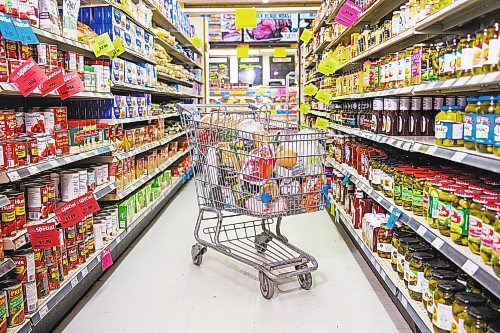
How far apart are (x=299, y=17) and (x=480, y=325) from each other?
1018 centimetres

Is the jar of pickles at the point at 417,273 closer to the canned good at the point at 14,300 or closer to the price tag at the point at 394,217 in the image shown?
the price tag at the point at 394,217

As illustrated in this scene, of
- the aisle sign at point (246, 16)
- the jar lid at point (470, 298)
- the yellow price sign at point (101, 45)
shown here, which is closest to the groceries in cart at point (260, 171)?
the yellow price sign at point (101, 45)

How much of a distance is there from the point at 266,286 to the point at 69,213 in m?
1.29

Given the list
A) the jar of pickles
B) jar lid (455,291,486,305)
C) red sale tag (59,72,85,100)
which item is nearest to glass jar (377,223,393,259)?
the jar of pickles

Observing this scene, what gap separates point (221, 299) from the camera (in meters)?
3.11

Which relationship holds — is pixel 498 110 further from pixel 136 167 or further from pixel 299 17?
pixel 299 17

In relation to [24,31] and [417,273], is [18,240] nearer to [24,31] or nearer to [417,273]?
[24,31]

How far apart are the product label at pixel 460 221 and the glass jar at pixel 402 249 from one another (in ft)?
2.10

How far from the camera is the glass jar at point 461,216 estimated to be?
2023mm

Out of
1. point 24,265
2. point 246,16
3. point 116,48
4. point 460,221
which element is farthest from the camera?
point 246,16

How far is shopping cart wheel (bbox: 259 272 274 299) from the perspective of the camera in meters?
3.08

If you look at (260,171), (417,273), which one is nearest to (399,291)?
(417,273)

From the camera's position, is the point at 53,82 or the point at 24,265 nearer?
the point at 24,265

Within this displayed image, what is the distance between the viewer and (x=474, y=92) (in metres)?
2.87
